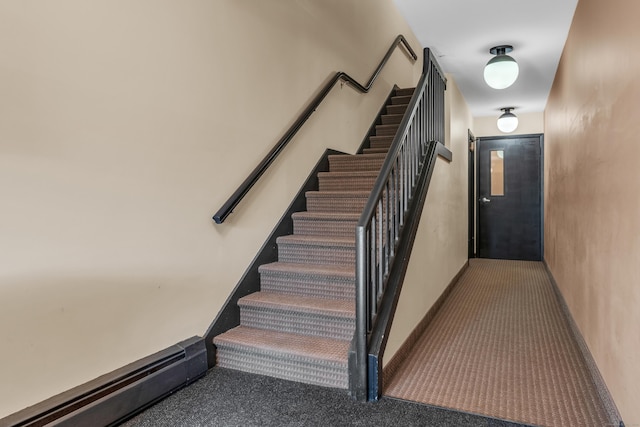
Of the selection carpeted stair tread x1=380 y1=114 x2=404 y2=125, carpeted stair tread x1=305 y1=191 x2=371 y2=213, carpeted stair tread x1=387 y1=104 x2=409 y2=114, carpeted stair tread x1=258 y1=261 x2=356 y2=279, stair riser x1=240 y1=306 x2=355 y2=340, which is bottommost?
stair riser x1=240 y1=306 x2=355 y2=340

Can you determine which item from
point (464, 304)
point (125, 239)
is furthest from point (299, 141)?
point (464, 304)

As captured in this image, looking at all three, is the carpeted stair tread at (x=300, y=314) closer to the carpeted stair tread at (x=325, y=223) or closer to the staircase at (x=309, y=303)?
the staircase at (x=309, y=303)

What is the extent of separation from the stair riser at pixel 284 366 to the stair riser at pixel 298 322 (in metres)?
0.24

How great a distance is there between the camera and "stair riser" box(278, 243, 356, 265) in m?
2.65

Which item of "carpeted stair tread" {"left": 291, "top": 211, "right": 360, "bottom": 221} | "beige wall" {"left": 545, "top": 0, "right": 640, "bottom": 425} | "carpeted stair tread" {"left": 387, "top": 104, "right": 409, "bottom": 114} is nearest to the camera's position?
"beige wall" {"left": 545, "top": 0, "right": 640, "bottom": 425}

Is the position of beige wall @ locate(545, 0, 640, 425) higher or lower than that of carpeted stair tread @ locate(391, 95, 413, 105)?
lower

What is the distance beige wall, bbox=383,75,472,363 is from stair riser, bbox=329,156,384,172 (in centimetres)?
51

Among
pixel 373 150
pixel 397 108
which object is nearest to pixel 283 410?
pixel 373 150

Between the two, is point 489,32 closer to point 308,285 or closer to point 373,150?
point 373,150

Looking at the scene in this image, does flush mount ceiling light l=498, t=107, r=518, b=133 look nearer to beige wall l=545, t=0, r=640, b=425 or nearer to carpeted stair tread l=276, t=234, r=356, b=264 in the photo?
beige wall l=545, t=0, r=640, b=425

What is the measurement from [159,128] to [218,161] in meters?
0.43

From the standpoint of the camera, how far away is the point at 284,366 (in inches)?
80.7

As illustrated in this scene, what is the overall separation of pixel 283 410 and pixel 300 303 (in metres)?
0.67

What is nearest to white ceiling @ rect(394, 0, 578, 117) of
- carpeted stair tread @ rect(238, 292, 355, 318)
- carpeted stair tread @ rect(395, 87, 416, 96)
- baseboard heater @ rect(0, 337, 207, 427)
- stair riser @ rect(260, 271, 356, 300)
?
carpeted stair tread @ rect(395, 87, 416, 96)
